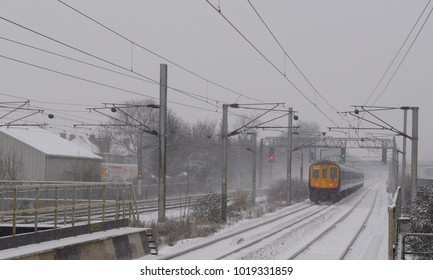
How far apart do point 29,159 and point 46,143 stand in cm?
220

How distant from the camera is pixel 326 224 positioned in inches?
1018

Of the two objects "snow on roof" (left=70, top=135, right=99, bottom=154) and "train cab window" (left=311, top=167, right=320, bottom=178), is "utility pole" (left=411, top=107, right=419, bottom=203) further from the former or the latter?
"snow on roof" (left=70, top=135, right=99, bottom=154)

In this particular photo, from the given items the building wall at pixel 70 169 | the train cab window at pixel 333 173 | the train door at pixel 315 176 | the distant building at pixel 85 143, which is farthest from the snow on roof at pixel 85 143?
the train cab window at pixel 333 173

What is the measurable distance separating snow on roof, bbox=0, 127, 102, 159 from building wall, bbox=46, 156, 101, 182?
337 mm

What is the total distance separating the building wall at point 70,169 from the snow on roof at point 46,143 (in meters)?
0.34

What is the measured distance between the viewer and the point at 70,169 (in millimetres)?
35906

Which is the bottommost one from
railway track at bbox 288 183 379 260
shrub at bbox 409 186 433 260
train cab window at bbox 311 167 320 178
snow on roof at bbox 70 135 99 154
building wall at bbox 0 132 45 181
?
railway track at bbox 288 183 379 260

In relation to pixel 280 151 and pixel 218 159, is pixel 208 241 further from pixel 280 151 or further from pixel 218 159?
pixel 280 151

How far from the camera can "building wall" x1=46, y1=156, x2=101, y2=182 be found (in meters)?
34.7

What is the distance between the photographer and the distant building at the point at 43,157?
113 ft

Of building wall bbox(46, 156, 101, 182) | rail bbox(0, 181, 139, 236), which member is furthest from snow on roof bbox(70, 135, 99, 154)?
rail bbox(0, 181, 139, 236)

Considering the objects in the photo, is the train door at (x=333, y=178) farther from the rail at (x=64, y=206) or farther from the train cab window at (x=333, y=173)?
the rail at (x=64, y=206)

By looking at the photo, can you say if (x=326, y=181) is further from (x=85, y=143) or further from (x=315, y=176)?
(x=85, y=143)
